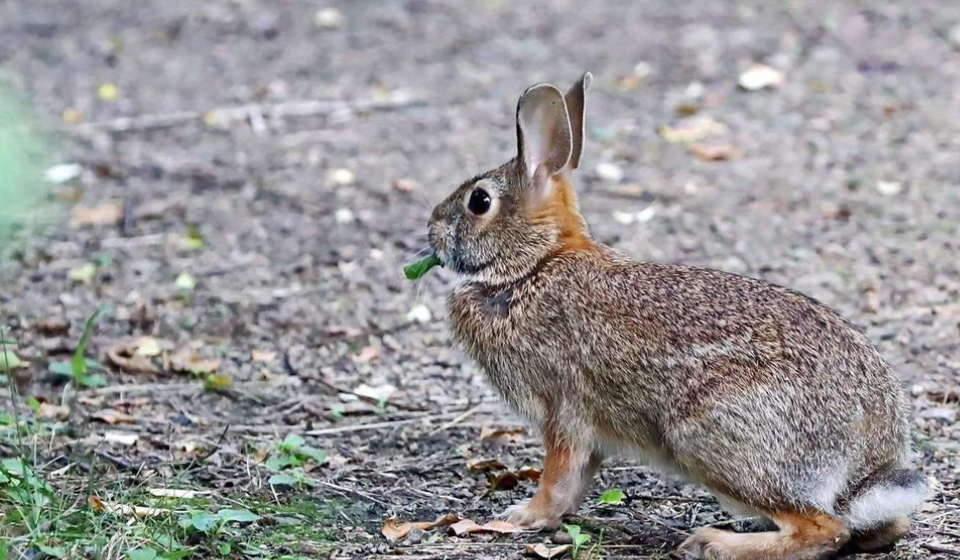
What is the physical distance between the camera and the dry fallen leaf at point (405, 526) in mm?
4289

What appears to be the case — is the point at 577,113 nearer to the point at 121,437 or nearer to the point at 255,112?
the point at 121,437

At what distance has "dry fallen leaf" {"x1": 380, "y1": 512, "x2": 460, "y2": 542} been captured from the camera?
4289 millimetres

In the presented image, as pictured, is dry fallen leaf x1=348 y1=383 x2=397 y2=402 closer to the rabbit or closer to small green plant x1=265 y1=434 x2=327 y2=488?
small green plant x1=265 y1=434 x2=327 y2=488

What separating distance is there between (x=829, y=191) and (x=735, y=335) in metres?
4.12

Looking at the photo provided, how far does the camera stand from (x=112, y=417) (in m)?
5.32

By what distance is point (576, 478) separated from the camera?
14.3 feet

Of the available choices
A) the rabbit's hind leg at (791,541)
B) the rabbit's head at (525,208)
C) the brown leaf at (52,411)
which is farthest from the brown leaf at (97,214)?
the rabbit's hind leg at (791,541)

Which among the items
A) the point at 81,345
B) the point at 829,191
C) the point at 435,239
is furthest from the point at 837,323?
the point at 829,191

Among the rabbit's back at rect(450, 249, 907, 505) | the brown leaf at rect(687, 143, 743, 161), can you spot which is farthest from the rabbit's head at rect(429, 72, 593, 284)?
the brown leaf at rect(687, 143, 743, 161)

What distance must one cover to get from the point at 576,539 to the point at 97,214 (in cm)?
452

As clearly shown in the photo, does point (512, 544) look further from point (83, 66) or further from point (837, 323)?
point (83, 66)

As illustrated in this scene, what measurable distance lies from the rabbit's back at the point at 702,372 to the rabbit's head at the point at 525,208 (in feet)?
0.36

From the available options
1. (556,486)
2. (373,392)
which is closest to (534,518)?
(556,486)

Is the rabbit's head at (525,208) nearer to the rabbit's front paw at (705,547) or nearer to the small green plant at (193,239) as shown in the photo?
the rabbit's front paw at (705,547)
